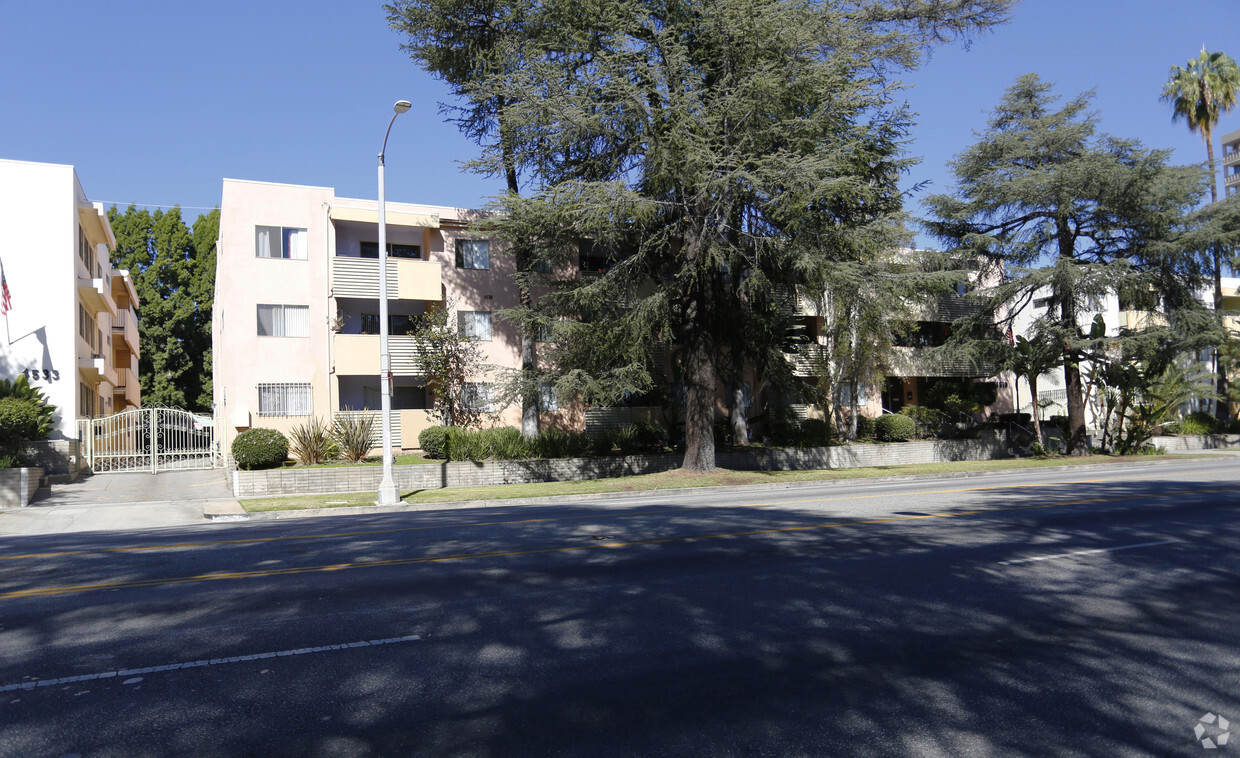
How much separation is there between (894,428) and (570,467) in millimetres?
15842

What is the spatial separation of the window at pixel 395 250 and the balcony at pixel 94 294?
9.47 m

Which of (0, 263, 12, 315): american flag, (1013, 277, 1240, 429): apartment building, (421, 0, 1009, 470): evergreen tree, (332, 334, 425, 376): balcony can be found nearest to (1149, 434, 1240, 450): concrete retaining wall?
(1013, 277, 1240, 429): apartment building

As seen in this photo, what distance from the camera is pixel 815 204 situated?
79.5 ft

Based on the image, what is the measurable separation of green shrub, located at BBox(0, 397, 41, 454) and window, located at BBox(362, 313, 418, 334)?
11.1 metres

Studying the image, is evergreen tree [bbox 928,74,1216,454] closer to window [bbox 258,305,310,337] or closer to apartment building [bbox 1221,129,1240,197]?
window [bbox 258,305,310,337]

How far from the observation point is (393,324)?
1273 inches

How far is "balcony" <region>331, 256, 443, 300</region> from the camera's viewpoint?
1180 inches

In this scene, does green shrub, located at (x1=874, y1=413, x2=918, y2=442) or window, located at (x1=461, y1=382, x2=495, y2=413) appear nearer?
window, located at (x1=461, y1=382, x2=495, y2=413)

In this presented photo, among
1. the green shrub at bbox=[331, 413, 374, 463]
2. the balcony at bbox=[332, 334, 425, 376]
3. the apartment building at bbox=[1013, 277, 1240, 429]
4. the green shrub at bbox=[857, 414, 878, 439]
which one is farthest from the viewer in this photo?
the apartment building at bbox=[1013, 277, 1240, 429]

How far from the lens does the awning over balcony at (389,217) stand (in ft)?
99.1

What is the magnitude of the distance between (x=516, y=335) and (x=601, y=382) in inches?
359

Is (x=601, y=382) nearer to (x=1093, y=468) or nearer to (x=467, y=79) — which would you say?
(x=467, y=79)

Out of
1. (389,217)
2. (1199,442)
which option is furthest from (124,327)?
(1199,442)

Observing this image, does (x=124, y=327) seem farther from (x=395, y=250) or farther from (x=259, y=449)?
(x=259, y=449)
